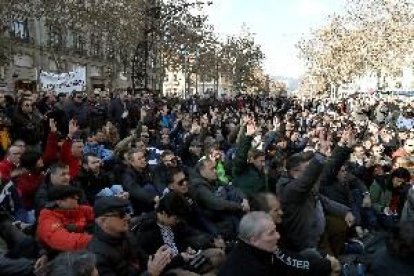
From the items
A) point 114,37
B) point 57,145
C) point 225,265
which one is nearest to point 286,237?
point 225,265

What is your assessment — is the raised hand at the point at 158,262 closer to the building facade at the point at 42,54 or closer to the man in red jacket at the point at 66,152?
the man in red jacket at the point at 66,152

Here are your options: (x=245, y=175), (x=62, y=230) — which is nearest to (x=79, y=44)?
(x=245, y=175)

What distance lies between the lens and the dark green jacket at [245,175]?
796 cm

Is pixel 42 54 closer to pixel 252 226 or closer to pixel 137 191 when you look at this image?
pixel 137 191

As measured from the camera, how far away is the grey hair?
3682mm

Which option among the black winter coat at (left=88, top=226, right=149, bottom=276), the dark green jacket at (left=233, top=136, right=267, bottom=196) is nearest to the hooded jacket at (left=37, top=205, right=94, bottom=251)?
the black winter coat at (left=88, top=226, right=149, bottom=276)

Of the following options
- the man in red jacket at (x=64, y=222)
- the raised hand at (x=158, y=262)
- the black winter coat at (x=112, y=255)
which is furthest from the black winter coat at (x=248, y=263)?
the man in red jacket at (x=64, y=222)

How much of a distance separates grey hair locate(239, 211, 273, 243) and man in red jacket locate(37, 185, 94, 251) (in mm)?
1576

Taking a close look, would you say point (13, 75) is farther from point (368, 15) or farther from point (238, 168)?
point (238, 168)

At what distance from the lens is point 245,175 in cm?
816

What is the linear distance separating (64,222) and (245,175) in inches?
139

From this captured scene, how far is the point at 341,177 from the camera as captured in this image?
7.81 metres

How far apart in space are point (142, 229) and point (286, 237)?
130cm

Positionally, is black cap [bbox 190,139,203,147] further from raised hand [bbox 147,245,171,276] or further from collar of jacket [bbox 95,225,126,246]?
raised hand [bbox 147,245,171,276]
